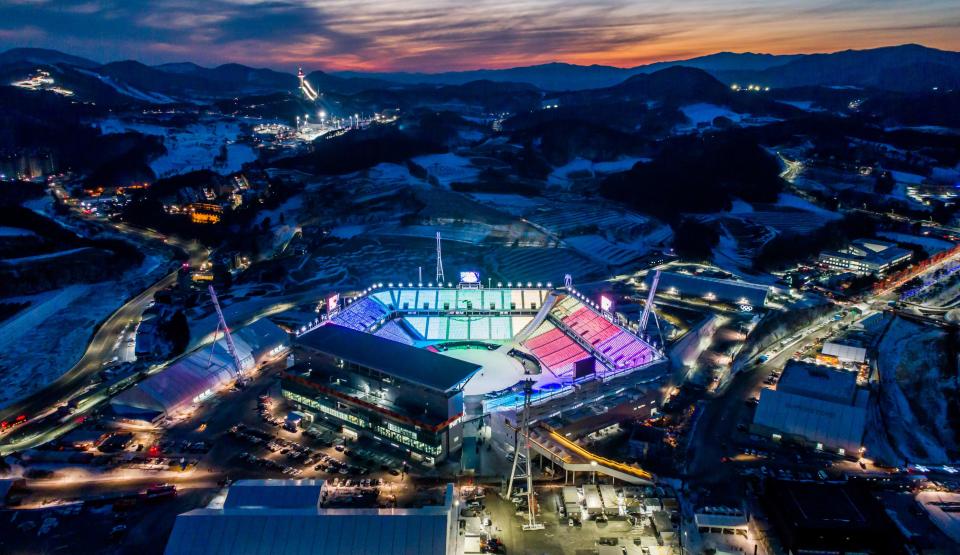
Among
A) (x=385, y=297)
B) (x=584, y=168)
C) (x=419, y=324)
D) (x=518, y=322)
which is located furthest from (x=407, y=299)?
(x=584, y=168)

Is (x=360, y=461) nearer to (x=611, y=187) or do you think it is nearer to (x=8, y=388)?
(x=8, y=388)

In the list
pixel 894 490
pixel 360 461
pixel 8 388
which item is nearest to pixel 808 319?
pixel 894 490

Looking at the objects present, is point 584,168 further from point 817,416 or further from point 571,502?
point 571,502

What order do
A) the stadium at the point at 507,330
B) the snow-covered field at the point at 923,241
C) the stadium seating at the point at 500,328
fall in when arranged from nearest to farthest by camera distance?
1. the stadium at the point at 507,330
2. the stadium seating at the point at 500,328
3. the snow-covered field at the point at 923,241

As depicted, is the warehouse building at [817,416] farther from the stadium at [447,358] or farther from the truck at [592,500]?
the truck at [592,500]

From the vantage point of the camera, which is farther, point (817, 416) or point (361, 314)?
point (361, 314)

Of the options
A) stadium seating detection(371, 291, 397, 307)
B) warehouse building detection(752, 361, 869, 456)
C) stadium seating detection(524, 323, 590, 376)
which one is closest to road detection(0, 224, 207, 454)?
stadium seating detection(371, 291, 397, 307)

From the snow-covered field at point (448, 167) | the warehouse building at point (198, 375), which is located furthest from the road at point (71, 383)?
the snow-covered field at point (448, 167)
